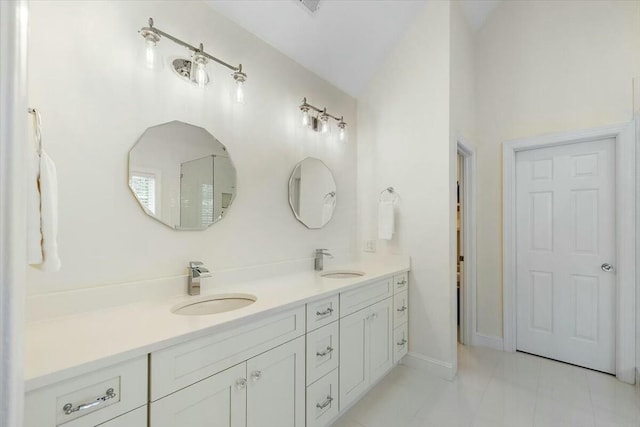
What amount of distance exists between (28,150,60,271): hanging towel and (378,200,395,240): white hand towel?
2.20 m

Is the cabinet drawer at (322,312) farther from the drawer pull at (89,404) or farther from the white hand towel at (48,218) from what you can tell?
the white hand towel at (48,218)

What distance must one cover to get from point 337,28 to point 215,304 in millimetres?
2187

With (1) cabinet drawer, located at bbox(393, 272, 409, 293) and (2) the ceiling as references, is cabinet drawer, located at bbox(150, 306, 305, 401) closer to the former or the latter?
(1) cabinet drawer, located at bbox(393, 272, 409, 293)

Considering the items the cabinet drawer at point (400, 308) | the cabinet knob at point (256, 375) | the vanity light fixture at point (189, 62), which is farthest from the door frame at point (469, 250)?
the cabinet knob at point (256, 375)

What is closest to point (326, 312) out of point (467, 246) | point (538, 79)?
point (467, 246)

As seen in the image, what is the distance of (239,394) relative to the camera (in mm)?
1219

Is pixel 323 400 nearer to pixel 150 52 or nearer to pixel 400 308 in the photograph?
pixel 400 308

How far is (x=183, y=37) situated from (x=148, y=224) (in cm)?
103

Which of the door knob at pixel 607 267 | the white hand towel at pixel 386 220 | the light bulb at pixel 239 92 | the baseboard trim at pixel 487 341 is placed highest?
the light bulb at pixel 239 92

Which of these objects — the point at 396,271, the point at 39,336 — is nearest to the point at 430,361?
the point at 396,271

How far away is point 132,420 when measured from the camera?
915mm

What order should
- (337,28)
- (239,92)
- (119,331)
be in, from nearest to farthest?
(119,331) → (239,92) → (337,28)

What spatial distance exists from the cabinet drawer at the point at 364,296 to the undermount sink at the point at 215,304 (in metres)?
0.57

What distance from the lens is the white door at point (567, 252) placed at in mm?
2525
